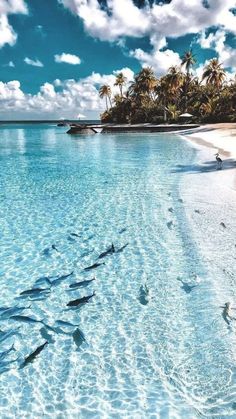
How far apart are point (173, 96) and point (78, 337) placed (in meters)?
69.6

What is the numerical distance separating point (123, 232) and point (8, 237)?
2.90m

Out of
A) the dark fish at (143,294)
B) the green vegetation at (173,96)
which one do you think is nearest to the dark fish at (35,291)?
the dark fish at (143,294)

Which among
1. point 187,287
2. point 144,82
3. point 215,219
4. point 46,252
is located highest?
point 144,82

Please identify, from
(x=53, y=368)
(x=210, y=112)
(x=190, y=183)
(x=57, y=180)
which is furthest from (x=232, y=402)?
(x=210, y=112)

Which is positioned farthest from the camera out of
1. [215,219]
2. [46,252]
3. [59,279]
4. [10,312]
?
[215,219]

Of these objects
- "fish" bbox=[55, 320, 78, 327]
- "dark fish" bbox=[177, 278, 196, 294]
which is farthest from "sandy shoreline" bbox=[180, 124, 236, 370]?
"fish" bbox=[55, 320, 78, 327]

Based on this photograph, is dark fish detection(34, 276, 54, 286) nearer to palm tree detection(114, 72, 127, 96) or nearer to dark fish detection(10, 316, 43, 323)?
dark fish detection(10, 316, 43, 323)

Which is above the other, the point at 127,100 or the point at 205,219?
the point at 127,100

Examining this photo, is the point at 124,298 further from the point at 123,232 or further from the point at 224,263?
the point at 123,232

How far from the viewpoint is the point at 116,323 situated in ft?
15.6

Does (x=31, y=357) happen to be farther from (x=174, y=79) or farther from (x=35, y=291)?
(x=174, y=79)

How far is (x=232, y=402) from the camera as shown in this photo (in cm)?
340

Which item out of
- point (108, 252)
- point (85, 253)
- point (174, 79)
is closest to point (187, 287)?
point (108, 252)

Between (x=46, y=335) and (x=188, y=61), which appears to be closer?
Result: (x=46, y=335)
